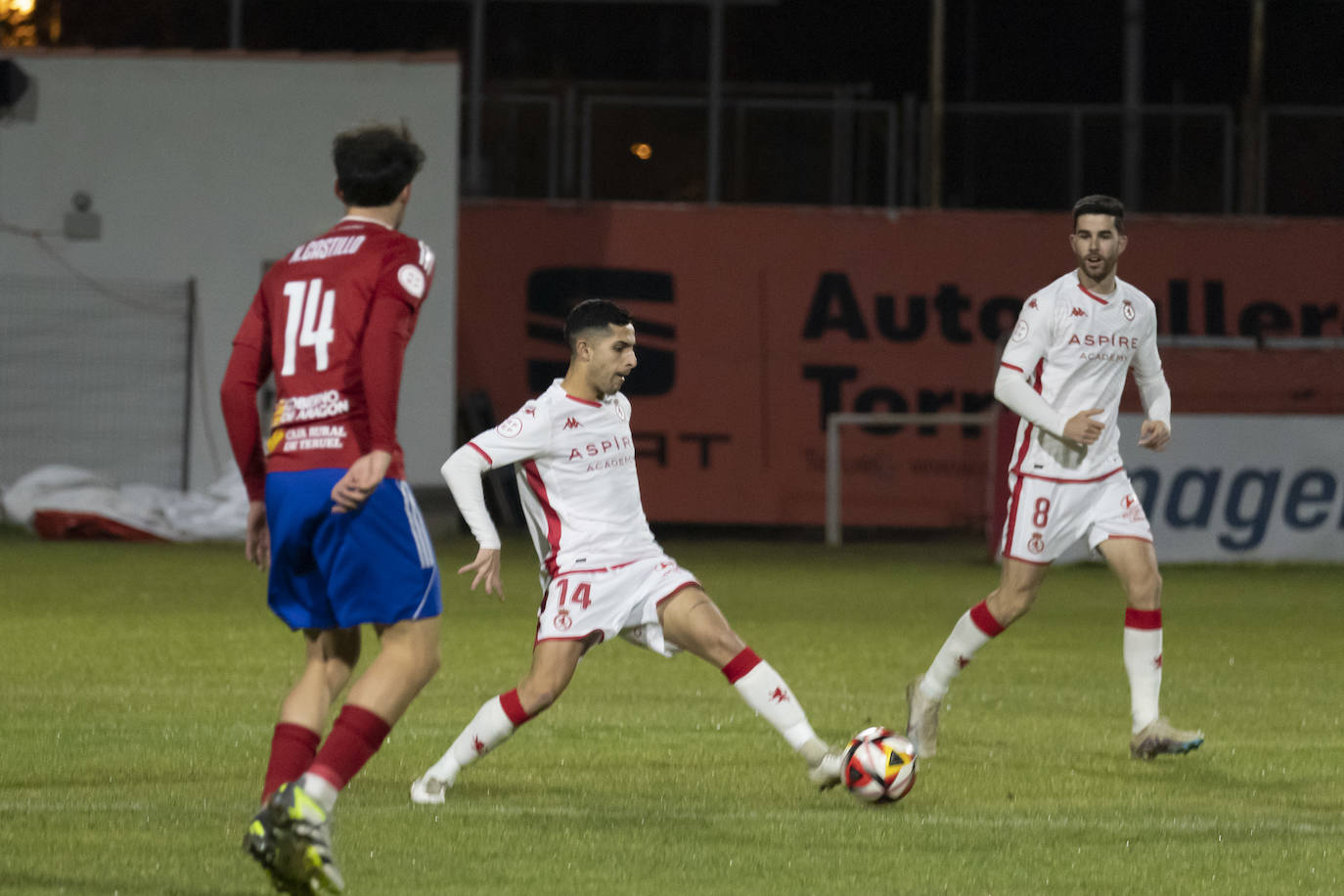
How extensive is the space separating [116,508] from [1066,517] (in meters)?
13.4

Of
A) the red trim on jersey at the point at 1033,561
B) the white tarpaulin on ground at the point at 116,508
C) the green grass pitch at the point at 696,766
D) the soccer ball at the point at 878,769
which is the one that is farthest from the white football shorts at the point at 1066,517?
the white tarpaulin on ground at the point at 116,508

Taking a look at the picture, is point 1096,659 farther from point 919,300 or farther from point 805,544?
point 919,300

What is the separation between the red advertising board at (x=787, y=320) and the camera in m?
22.2

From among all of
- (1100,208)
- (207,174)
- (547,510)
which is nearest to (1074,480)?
(1100,208)

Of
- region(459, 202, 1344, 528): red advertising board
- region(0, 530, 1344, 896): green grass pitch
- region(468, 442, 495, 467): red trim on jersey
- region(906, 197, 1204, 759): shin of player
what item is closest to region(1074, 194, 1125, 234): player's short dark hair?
region(906, 197, 1204, 759): shin of player

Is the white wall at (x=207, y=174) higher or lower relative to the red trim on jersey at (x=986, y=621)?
higher

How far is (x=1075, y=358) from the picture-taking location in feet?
25.6

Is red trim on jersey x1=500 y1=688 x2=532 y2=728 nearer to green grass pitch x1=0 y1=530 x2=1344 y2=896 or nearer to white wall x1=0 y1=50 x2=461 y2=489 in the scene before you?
green grass pitch x1=0 y1=530 x2=1344 y2=896

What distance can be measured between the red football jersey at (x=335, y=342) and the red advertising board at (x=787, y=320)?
16.7m

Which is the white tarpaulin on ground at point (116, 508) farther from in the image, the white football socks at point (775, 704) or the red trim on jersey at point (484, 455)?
the white football socks at point (775, 704)

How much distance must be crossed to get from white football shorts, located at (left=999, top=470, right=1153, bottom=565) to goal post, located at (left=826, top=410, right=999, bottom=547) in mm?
13217

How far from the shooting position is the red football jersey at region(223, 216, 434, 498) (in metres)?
5.09

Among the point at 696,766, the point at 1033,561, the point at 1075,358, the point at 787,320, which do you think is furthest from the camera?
the point at 787,320

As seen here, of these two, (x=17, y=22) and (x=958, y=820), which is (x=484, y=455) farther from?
(x=17, y=22)
